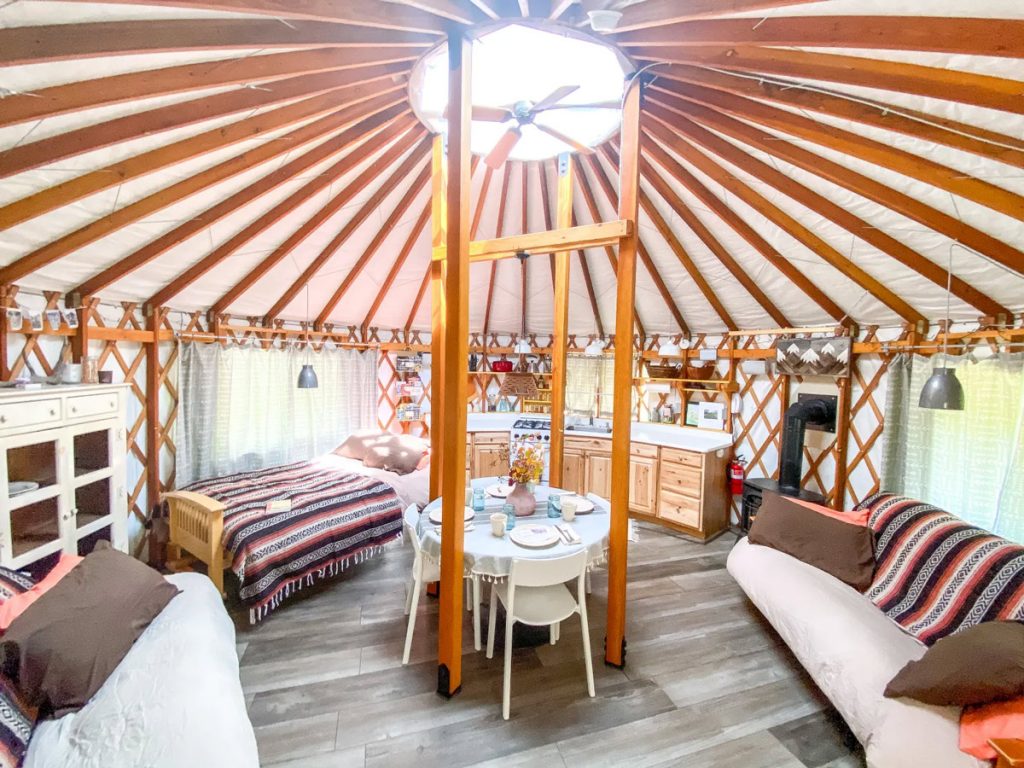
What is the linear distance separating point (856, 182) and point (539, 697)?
3.09m

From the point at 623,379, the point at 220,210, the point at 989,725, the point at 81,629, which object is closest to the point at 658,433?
the point at 623,379

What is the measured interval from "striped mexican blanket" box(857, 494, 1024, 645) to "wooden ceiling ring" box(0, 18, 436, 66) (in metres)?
3.63

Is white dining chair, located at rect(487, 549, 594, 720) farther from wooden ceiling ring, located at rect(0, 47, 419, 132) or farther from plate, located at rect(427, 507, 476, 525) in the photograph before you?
wooden ceiling ring, located at rect(0, 47, 419, 132)

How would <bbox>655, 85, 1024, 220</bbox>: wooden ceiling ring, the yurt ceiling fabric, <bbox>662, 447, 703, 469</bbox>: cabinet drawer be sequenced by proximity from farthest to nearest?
<bbox>662, 447, 703, 469</bbox>: cabinet drawer → <bbox>655, 85, 1024, 220</bbox>: wooden ceiling ring → the yurt ceiling fabric

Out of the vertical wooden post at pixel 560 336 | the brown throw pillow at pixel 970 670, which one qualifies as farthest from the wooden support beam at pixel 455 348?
the brown throw pillow at pixel 970 670

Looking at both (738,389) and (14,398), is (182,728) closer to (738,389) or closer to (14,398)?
(14,398)

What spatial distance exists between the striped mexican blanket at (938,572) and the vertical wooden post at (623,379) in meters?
1.51

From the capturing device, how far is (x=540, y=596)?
7.66 feet

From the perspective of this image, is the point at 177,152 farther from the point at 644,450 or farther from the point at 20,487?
the point at 644,450

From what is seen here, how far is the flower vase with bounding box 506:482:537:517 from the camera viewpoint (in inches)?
108

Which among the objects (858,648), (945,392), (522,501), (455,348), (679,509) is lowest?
(679,509)

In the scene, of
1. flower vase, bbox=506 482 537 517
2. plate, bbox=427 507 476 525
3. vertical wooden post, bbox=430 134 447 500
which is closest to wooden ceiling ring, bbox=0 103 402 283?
vertical wooden post, bbox=430 134 447 500

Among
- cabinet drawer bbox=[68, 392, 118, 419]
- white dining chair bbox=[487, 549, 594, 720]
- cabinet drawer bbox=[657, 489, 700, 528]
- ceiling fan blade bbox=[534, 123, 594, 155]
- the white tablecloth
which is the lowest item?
cabinet drawer bbox=[657, 489, 700, 528]

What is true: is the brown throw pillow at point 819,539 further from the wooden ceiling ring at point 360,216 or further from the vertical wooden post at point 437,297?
the wooden ceiling ring at point 360,216
